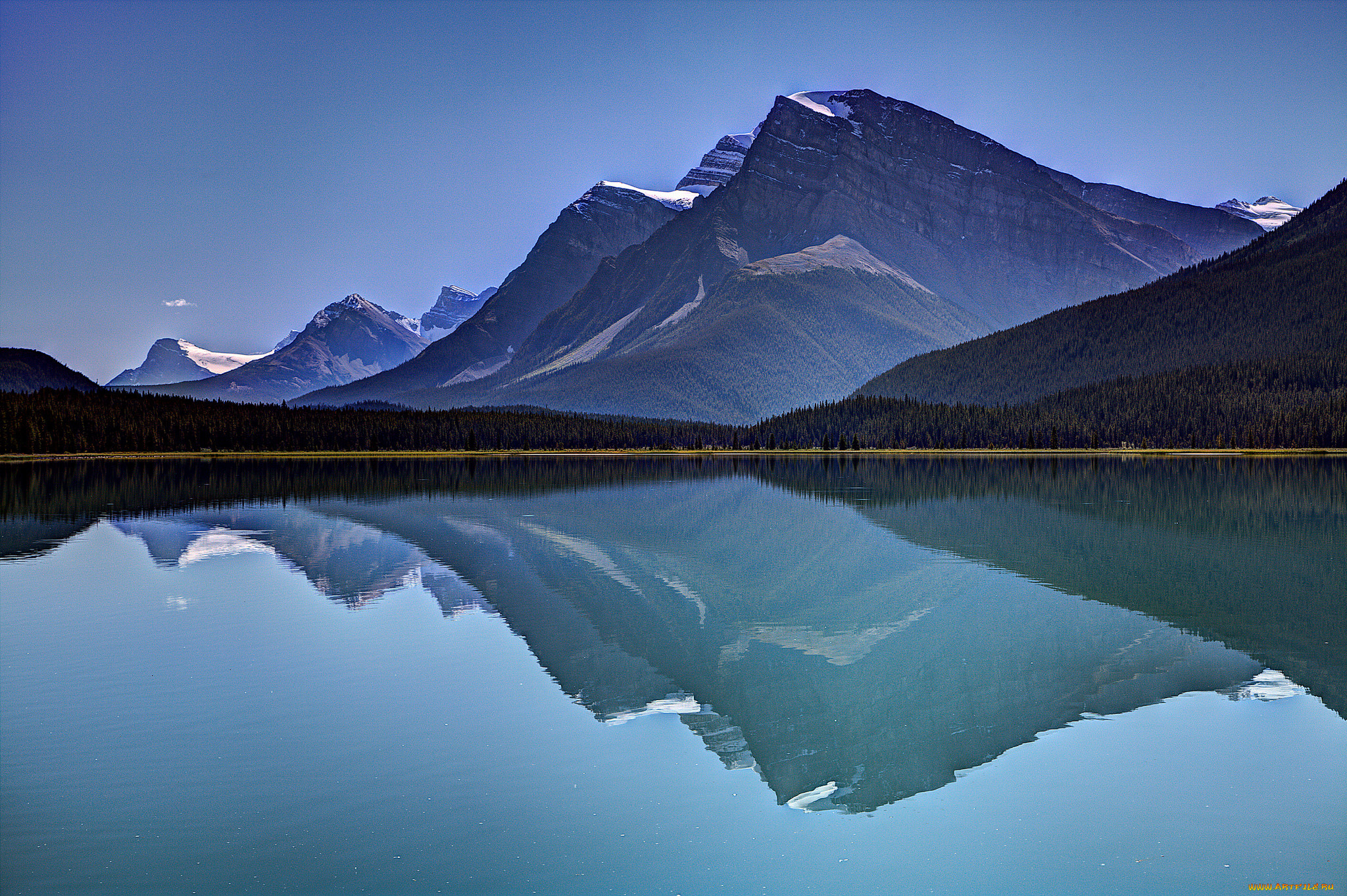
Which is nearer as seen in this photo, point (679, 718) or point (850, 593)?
point (679, 718)

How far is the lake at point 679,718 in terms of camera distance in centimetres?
1288

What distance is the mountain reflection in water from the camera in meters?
19.1

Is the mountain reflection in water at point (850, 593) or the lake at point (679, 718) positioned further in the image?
the mountain reflection in water at point (850, 593)

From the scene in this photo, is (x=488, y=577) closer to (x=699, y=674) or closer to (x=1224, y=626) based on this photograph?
(x=699, y=674)

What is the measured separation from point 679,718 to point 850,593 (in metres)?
14.9

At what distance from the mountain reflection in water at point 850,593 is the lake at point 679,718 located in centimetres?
18

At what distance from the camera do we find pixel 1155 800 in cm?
1450

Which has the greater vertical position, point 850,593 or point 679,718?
point 850,593

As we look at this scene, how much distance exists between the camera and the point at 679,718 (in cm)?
1925

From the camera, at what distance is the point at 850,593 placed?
32.8 metres

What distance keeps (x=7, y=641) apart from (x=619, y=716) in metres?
17.8

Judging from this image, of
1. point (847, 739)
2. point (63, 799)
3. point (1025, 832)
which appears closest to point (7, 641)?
point (63, 799)

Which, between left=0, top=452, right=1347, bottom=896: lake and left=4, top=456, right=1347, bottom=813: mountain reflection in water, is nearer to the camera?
left=0, top=452, right=1347, bottom=896: lake

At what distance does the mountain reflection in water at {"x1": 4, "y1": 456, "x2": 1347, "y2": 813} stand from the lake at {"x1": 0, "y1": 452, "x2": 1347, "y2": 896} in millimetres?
177
